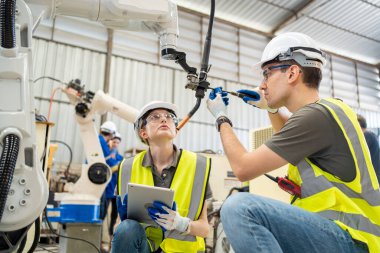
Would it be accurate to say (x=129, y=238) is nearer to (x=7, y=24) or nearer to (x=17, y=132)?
(x=17, y=132)

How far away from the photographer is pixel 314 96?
4.64 feet

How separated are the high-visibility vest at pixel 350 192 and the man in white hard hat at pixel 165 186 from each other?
0.63 m

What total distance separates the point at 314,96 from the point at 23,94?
1.12 metres

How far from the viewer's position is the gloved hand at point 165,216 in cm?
153

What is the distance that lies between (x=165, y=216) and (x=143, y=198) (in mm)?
130

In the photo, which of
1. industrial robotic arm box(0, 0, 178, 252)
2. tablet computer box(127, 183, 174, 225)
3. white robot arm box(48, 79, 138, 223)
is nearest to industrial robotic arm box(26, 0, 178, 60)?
industrial robotic arm box(0, 0, 178, 252)

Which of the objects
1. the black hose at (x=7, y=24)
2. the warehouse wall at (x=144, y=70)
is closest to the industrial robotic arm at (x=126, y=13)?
the black hose at (x=7, y=24)

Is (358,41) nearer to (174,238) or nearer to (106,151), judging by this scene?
(106,151)

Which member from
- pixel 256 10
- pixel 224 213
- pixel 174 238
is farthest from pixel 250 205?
pixel 256 10

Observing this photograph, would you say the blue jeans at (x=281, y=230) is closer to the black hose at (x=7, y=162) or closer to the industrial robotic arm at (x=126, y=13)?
the black hose at (x=7, y=162)

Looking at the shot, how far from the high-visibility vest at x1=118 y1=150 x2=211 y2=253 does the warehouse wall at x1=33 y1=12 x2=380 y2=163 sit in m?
4.15

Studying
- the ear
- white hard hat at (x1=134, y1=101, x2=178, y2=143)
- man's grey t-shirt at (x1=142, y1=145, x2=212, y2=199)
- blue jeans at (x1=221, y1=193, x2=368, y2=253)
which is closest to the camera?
blue jeans at (x1=221, y1=193, x2=368, y2=253)

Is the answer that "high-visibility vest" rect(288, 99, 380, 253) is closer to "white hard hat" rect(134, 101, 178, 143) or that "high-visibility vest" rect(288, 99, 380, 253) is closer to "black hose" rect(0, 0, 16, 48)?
"white hard hat" rect(134, 101, 178, 143)

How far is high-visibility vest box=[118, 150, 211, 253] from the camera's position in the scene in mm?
1672
